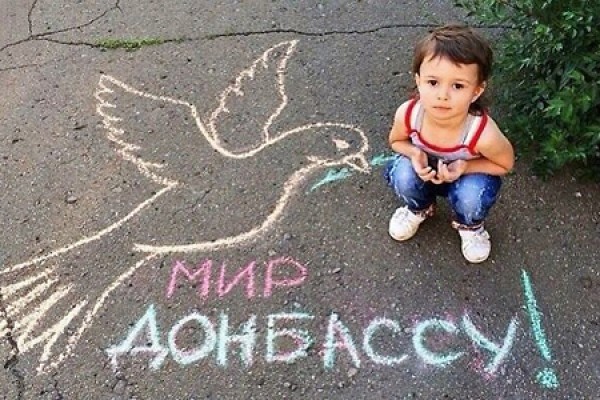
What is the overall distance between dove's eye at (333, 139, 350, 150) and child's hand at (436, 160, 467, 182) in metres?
0.75

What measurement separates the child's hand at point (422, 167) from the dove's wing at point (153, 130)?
1017 millimetres

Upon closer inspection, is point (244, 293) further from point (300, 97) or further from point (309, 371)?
point (300, 97)

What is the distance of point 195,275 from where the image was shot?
9.29 feet

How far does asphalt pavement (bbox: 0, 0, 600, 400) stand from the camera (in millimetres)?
2543

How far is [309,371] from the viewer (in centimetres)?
253

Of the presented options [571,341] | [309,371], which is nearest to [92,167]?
[309,371]

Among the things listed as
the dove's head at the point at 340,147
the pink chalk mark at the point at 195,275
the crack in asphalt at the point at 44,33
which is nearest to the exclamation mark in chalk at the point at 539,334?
the dove's head at the point at 340,147

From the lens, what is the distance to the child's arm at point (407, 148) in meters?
2.63

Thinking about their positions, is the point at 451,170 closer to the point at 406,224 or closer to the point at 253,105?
the point at 406,224

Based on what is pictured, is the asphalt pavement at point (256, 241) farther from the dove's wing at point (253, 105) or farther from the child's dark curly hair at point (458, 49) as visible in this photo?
the child's dark curly hair at point (458, 49)

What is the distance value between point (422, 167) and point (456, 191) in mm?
158

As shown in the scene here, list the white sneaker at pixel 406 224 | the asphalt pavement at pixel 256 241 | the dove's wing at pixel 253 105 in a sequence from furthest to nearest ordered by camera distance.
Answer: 1. the dove's wing at pixel 253 105
2. the white sneaker at pixel 406 224
3. the asphalt pavement at pixel 256 241

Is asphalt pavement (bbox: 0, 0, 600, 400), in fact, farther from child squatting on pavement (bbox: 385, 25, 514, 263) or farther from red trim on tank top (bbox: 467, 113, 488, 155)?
red trim on tank top (bbox: 467, 113, 488, 155)

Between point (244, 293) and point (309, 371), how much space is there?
0.39m
